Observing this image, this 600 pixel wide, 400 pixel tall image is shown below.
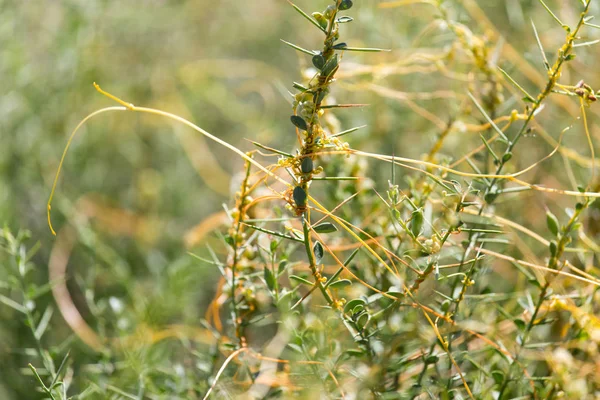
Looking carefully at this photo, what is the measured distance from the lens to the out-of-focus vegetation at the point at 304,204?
528 mm

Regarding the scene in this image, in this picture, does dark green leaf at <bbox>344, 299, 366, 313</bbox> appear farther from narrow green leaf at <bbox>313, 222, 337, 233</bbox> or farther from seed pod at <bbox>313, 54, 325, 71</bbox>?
seed pod at <bbox>313, 54, 325, 71</bbox>

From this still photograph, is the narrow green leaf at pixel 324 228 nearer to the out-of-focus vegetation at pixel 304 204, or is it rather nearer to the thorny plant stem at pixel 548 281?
the out-of-focus vegetation at pixel 304 204

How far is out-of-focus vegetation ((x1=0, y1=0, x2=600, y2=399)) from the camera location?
1.73 ft

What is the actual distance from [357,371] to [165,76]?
3.72ft

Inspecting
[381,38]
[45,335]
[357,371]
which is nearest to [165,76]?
[381,38]

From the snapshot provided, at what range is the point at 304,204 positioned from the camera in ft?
1.48

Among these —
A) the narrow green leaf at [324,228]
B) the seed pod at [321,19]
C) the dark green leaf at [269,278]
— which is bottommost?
the dark green leaf at [269,278]

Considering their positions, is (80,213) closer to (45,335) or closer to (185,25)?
(45,335)

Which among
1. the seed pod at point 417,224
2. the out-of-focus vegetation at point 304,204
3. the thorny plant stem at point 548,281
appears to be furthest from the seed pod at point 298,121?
the thorny plant stem at point 548,281

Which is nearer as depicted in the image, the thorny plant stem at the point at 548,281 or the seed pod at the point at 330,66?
the seed pod at the point at 330,66

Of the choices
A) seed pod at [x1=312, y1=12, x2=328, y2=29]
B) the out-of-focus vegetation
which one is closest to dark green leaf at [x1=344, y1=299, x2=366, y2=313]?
the out-of-focus vegetation

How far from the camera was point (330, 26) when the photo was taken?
0.42 meters

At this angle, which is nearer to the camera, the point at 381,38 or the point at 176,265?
the point at 176,265

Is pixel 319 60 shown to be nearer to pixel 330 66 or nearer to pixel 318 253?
pixel 330 66
